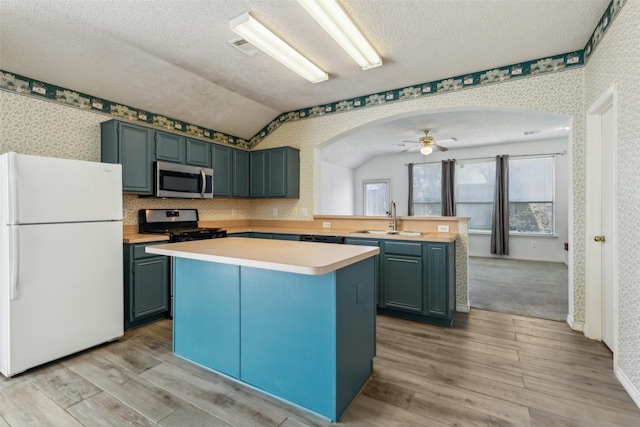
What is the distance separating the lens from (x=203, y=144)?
13.4ft

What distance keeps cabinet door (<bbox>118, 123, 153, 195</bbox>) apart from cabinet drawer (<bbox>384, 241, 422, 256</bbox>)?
277 centimetres

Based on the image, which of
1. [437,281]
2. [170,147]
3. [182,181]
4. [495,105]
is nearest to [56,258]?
[182,181]

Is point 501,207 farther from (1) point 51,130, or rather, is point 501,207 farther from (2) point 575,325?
(1) point 51,130

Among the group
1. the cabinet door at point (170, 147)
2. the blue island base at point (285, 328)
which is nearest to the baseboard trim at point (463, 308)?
the blue island base at point (285, 328)

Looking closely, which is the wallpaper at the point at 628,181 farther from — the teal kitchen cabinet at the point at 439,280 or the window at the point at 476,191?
the window at the point at 476,191

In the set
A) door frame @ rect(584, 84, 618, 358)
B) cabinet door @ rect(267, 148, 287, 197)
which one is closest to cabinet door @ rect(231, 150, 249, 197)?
cabinet door @ rect(267, 148, 287, 197)

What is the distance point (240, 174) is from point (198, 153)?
0.78 m

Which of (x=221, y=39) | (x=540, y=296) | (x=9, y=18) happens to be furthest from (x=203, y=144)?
(x=540, y=296)

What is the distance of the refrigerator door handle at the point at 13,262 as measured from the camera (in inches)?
82.6

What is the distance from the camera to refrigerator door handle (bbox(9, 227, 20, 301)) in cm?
210

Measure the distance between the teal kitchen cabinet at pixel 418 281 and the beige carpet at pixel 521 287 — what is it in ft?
3.11

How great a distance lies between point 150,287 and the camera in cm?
313

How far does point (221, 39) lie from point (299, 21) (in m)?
0.74

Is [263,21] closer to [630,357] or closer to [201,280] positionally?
[201,280]
